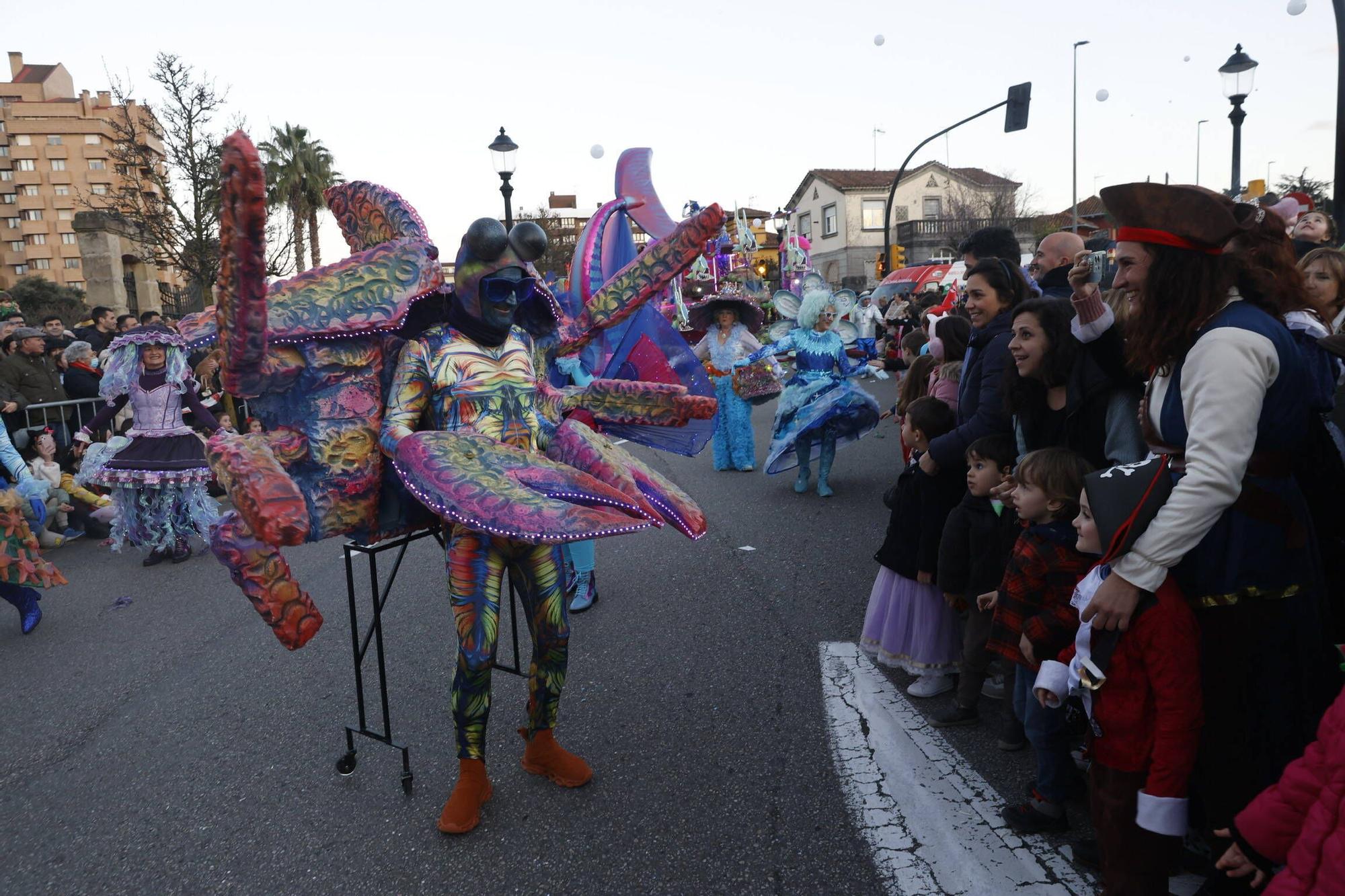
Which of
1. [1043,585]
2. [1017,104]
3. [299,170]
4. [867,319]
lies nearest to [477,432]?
[1043,585]

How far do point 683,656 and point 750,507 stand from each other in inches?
129

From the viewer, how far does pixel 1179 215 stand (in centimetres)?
201

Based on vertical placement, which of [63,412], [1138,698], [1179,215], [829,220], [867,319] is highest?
[829,220]

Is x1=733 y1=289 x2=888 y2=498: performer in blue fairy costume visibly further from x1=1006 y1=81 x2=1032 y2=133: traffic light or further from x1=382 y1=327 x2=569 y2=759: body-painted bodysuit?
x1=1006 y1=81 x2=1032 y2=133: traffic light

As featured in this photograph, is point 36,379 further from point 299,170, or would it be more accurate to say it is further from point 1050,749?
point 299,170

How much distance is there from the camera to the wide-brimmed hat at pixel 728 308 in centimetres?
852

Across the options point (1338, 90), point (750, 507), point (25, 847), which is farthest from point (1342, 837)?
point (1338, 90)

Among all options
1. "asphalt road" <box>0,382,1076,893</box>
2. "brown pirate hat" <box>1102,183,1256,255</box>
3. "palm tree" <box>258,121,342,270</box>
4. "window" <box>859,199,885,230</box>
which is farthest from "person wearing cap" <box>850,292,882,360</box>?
"window" <box>859,199,885,230</box>

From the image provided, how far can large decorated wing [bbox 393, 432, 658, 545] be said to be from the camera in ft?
7.66

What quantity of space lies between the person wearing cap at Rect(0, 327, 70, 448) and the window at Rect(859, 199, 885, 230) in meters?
47.5

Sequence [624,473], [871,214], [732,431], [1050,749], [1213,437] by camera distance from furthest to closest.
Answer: [871,214] → [732,431] → [624,473] → [1050,749] → [1213,437]

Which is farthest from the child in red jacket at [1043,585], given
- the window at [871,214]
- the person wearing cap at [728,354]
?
the window at [871,214]

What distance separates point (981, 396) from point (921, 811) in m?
1.57

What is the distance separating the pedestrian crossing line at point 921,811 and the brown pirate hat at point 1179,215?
69.5 inches
